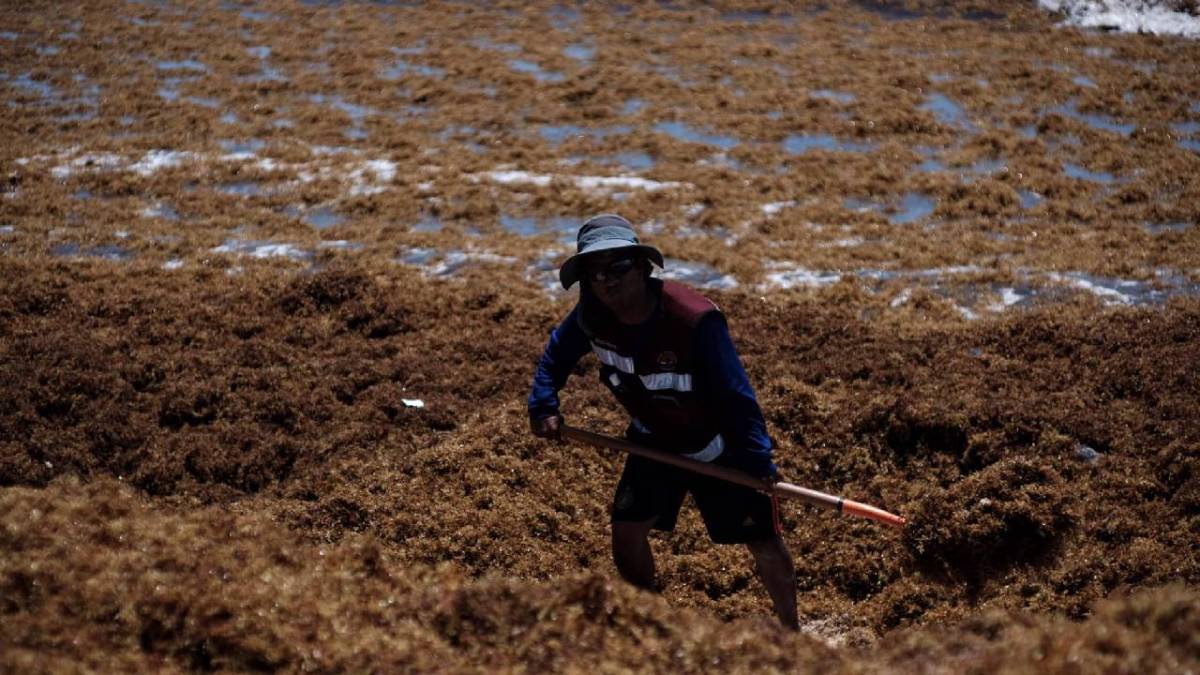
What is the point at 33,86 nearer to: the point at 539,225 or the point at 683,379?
the point at 539,225

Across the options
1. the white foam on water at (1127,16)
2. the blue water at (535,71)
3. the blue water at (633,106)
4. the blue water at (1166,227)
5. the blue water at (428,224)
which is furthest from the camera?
the white foam on water at (1127,16)

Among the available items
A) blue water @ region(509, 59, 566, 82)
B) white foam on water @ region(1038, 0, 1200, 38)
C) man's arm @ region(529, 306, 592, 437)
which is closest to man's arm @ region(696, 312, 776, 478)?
man's arm @ region(529, 306, 592, 437)

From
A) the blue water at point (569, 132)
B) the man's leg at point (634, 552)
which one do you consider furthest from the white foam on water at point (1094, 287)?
the blue water at point (569, 132)

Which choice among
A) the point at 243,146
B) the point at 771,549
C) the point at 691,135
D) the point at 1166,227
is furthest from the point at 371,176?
the point at 771,549

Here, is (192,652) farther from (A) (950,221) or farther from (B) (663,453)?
(A) (950,221)

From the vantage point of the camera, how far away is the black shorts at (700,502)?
4.16m

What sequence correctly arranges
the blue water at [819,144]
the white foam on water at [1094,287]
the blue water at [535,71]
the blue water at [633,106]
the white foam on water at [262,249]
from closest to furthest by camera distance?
the white foam on water at [1094,287] → the white foam on water at [262,249] → the blue water at [819,144] → the blue water at [633,106] → the blue water at [535,71]

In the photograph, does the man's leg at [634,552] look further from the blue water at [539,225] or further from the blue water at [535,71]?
the blue water at [535,71]

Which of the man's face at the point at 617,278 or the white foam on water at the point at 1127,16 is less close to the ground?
the man's face at the point at 617,278

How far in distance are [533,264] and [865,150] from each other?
409 cm

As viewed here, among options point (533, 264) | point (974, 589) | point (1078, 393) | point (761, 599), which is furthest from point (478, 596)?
point (533, 264)

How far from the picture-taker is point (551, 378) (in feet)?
14.5

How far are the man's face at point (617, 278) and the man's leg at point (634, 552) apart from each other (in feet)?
2.78

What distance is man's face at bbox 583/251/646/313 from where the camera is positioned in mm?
3939
